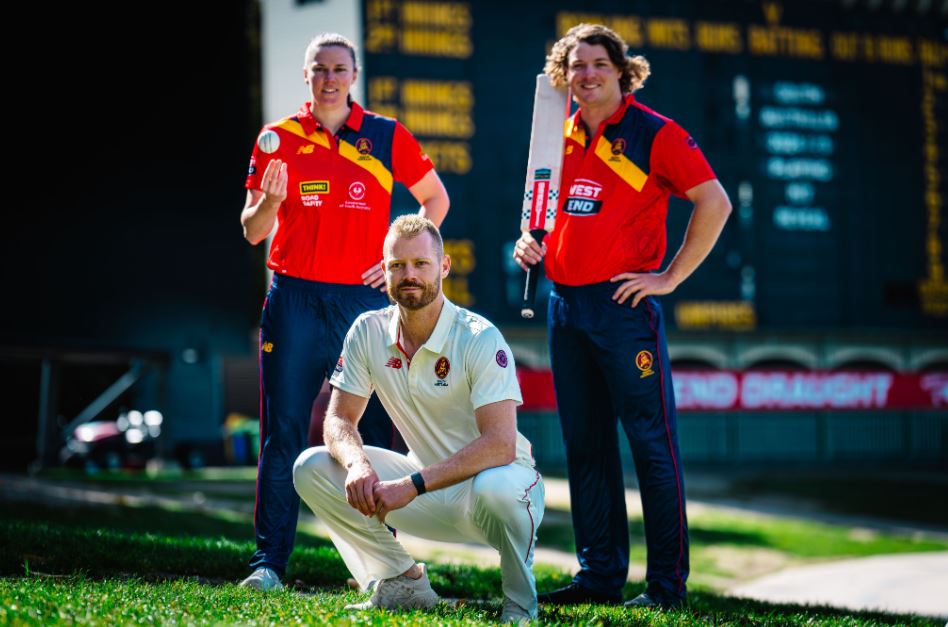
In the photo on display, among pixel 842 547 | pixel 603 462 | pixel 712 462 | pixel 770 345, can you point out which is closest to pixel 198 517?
pixel 603 462

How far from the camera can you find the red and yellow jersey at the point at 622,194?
4051 millimetres

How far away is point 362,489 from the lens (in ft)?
10.3

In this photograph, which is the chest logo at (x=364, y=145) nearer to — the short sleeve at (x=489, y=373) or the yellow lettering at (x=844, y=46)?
the short sleeve at (x=489, y=373)

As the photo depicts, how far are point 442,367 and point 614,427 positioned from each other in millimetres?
1057

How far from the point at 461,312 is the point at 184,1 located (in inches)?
709

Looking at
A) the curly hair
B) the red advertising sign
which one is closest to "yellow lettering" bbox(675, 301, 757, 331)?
the red advertising sign

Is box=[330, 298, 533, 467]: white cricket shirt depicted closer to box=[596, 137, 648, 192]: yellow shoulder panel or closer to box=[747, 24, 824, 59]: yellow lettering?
box=[596, 137, 648, 192]: yellow shoulder panel

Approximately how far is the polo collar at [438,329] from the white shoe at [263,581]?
1.00 meters

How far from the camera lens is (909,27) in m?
19.3

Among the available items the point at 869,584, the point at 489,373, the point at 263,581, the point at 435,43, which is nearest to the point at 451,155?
the point at 435,43

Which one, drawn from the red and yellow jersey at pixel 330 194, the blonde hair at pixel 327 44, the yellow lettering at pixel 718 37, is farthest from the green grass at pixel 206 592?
the yellow lettering at pixel 718 37

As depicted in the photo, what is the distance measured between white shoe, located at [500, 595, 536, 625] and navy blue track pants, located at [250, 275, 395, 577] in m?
0.98

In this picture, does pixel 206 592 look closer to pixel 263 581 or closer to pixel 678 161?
pixel 263 581

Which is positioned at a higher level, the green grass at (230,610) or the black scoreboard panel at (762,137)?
the black scoreboard panel at (762,137)
